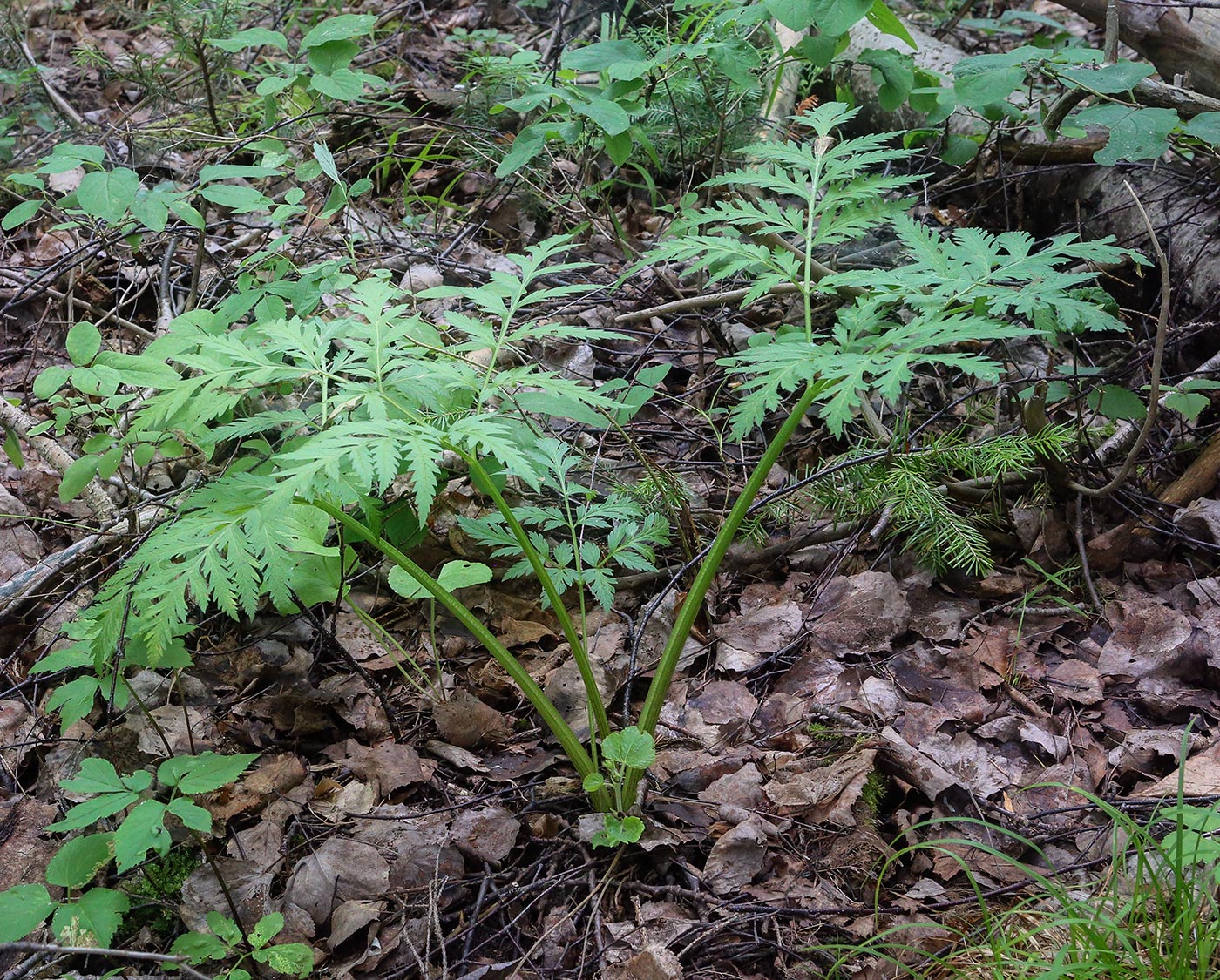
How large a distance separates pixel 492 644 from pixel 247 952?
0.80 metres

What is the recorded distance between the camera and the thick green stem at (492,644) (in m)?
1.74

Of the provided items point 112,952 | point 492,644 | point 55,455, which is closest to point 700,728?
point 492,644

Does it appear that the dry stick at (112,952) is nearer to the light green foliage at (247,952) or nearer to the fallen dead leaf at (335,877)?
the light green foliage at (247,952)

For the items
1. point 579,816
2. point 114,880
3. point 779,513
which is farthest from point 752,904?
point 114,880

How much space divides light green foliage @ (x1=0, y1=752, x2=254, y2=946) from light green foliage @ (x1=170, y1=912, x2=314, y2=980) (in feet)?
0.52

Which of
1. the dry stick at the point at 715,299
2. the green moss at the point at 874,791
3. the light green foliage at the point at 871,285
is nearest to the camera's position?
the light green foliage at the point at 871,285

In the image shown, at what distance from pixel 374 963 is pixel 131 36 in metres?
6.24

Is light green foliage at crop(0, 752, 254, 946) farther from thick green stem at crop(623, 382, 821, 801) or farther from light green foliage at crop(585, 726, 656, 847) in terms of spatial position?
thick green stem at crop(623, 382, 821, 801)

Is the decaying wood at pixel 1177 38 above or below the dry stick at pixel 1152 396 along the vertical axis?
above

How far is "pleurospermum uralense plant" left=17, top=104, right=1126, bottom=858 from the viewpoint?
1535 mm

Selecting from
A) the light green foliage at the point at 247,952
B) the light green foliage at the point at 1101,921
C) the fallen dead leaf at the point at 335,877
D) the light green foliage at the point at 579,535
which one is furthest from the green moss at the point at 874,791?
the light green foliage at the point at 247,952

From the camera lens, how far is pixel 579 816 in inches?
81.9

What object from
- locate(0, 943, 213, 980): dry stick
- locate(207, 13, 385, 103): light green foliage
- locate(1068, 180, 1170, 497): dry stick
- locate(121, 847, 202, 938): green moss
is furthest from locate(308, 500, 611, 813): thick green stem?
locate(207, 13, 385, 103): light green foliage

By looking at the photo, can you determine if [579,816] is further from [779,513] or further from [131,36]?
[131,36]
